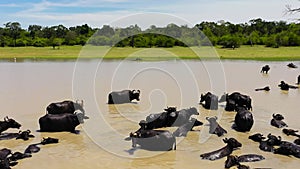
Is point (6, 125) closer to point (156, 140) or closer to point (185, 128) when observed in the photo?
point (156, 140)

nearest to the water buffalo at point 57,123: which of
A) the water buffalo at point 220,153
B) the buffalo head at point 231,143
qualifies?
A: the water buffalo at point 220,153

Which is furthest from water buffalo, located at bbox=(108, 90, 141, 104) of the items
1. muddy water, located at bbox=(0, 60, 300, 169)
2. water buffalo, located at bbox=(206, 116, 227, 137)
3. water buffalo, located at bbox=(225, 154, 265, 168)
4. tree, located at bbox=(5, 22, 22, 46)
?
tree, located at bbox=(5, 22, 22, 46)

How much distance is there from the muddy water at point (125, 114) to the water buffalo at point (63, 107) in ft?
1.90

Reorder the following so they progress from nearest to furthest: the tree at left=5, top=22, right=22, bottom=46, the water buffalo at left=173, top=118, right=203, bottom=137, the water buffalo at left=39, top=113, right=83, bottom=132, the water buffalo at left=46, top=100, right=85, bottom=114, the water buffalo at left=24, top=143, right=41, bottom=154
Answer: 1. the water buffalo at left=24, top=143, right=41, bottom=154
2. the water buffalo at left=173, top=118, right=203, bottom=137
3. the water buffalo at left=39, top=113, right=83, bottom=132
4. the water buffalo at left=46, top=100, right=85, bottom=114
5. the tree at left=5, top=22, right=22, bottom=46

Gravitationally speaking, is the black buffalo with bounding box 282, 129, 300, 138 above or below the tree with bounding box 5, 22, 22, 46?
below

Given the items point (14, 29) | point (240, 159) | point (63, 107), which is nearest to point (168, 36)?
point (14, 29)

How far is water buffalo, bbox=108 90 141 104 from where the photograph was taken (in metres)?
16.4

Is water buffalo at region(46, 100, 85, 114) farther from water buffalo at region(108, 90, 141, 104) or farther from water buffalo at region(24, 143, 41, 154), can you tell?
water buffalo at region(24, 143, 41, 154)

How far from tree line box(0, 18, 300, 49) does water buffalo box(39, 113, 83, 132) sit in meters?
31.8

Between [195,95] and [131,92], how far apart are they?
3.43m

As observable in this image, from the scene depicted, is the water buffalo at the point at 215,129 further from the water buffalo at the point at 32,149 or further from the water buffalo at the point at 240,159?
the water buffalo at the point at 32,149

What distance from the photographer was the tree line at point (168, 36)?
56.6 metres

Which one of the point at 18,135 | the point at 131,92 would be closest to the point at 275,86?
the point at 131,92

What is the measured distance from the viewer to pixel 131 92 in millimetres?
16812
